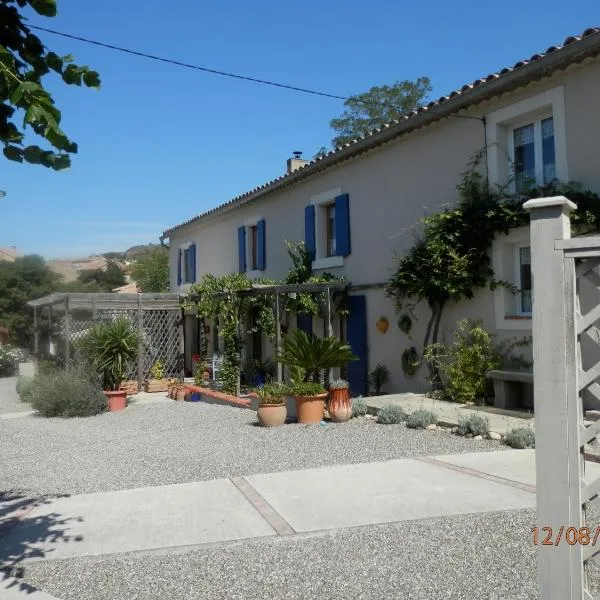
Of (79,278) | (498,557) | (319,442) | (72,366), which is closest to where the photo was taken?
(498,557)

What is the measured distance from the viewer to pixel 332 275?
13477mm

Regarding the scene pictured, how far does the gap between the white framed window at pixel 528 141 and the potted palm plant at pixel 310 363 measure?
349 centimetres

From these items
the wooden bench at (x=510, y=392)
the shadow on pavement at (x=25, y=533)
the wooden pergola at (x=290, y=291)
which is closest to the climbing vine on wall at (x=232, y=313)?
the wooden pergola at (x=290, y=291)

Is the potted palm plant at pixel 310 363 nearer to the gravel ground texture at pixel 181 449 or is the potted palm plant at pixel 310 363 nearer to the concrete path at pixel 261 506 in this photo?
the gravel ground texture at pixel 181 449

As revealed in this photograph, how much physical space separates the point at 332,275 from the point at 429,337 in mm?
3223

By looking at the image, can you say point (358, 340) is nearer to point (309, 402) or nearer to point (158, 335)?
point (309, 402)

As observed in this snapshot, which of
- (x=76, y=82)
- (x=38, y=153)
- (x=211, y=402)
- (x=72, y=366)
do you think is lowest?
(x=211, y=402)

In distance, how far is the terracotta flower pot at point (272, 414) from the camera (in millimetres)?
9375

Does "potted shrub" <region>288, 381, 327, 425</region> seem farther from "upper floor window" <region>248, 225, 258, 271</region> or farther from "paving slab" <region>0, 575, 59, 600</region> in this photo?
"upper floor window" <region>248, 225, 258, 271</region>

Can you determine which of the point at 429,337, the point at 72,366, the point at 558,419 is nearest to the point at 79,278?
the point at 72,366

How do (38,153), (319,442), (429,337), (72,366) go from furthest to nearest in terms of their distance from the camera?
(72,366), (429,337), (319,442), (38,153)

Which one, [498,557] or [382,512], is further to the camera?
[382,512]

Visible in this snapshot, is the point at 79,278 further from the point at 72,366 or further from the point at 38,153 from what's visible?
A: the point at 38,153

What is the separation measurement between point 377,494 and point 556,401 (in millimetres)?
3123
